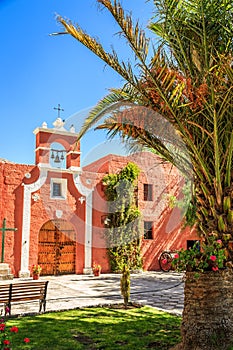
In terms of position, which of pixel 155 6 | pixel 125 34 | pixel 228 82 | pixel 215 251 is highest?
A: pixel 155 6

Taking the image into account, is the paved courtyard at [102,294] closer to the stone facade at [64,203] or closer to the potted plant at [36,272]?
the potted plant at [36,272]

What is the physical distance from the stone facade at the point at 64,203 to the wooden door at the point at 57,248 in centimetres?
7

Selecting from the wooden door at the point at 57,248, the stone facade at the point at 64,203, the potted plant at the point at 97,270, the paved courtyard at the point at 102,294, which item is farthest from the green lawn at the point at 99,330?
the wooden door at the point at 57,248

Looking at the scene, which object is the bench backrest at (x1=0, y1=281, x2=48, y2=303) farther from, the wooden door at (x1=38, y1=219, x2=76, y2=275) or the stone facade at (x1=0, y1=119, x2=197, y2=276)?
the wooden door at (x1=38, y1=219, x2=76, y2=275)

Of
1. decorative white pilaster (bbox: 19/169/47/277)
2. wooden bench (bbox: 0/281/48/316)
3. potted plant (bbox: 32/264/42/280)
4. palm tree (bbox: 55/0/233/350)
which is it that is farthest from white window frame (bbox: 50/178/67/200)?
palm tree (bbox: 55/0/233/350)

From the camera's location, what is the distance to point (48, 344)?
18.1ft

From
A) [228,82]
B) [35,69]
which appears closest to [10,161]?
[35,69]

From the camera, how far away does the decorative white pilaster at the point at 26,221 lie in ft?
51.6

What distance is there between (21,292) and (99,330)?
6.85ft

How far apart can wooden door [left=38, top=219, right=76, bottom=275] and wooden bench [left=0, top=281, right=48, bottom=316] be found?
8.47 metres

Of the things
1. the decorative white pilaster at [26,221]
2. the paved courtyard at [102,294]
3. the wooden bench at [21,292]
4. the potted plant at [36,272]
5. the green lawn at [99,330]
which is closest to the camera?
the green lawn at [99,330]

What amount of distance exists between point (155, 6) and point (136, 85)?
1.15 metres

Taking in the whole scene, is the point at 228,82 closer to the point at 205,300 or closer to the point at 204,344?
the point at 205,300

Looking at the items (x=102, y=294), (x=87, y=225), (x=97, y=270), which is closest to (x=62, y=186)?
(x=87, y=225)
